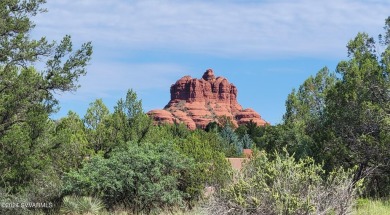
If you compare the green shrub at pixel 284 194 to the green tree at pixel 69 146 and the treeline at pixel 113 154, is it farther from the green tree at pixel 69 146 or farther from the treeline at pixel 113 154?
the green tree at pixel 69 146

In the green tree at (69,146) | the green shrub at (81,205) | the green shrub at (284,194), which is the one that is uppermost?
the green tree at (69,146)

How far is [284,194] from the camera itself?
9773mm

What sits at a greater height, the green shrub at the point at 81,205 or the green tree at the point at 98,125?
the green tree at the point at 98,125

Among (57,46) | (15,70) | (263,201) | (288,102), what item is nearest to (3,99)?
(15,70)

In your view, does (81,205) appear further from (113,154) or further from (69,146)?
(69,146)

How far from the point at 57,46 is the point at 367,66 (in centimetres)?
1283

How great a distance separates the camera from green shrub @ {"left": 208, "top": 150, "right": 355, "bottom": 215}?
957cm

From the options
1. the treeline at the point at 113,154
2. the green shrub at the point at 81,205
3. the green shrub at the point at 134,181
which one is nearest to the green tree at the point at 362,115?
the treeline at the point at 113,154

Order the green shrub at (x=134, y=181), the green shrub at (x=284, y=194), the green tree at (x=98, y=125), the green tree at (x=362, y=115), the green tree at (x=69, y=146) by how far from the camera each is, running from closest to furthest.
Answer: the green shrub at (x=284, y=194) → the green shrub at (x=134, y=181) → the green tree at (x=69, y=146) → the green tree at (x=362, y=115) → the green tree at (x=98, y=125)

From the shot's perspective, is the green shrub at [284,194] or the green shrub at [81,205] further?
the green shrub at [81,205]

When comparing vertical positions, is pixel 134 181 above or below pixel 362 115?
below

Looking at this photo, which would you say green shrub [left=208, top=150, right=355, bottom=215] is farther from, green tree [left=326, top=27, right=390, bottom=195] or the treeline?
green tree [left=326, top=27, right=390, bottom=195]

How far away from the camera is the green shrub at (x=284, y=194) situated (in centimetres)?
957

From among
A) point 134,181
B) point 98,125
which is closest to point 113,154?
point 134,181
